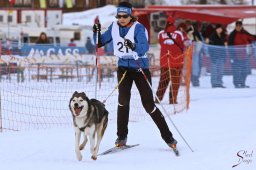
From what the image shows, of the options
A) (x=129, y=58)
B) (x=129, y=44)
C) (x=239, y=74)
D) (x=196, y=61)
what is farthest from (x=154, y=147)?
(x=196, y=61)

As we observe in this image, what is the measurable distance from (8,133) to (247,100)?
18.1ft

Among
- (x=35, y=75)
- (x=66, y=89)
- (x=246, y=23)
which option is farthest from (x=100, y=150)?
(x=246, y=23)

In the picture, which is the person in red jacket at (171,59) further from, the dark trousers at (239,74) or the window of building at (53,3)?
the window of building at (53,3)

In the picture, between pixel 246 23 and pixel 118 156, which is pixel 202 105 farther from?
pixel 246 23

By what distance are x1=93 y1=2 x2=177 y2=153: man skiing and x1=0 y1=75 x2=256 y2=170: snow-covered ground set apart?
1.22 ft

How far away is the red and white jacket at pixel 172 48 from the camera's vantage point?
12234 mm

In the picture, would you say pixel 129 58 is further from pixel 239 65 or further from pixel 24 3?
pixel 24 3

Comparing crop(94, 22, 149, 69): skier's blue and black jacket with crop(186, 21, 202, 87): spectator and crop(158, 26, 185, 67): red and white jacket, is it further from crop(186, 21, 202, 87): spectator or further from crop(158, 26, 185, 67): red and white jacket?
crop(186, 21, 202, 87): spectator

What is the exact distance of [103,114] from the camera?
6.95m

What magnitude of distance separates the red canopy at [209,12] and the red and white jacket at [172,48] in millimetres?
6589

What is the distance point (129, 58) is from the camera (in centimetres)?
706

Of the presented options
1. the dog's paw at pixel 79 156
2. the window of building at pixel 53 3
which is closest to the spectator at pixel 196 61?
the dog's paw at pixel 79 156

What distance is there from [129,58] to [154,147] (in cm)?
101

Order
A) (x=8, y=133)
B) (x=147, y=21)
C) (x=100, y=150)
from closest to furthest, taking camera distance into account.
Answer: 1. (x=100, y=150)
2. (x=8, y=133)
3. (x=147, y=21)
